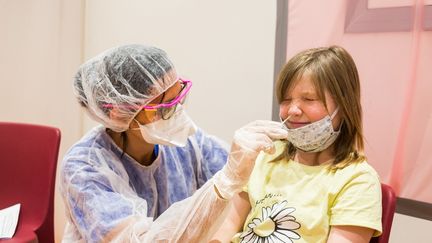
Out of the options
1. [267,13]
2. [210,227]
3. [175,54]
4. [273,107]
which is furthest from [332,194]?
[175,54]

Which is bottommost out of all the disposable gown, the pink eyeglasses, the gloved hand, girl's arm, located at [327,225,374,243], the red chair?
the red chair

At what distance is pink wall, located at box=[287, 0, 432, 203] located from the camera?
1452mm

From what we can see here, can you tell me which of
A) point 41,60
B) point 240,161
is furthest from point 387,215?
point 41,60

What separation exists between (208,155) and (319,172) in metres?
0.39

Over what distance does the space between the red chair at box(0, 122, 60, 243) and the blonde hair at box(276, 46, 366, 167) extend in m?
1.19

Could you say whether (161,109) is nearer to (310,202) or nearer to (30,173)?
(310,202)

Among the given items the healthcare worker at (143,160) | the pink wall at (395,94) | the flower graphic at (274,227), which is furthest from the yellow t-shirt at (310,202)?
the pink wall at (395,94)

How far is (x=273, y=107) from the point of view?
1935 millimetres

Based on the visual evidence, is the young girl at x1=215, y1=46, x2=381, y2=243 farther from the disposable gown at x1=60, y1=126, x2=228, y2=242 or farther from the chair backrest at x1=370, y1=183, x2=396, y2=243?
the disposable gown at x1=60, y1=126, x2=228, y2=242

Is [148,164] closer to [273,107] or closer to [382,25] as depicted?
[273,107]

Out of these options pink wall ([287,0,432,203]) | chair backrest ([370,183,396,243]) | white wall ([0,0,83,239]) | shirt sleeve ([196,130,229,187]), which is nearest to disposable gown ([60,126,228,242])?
shirt sleeve ([196,130,229,187])

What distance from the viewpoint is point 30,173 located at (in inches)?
79.1

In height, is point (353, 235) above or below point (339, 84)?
below

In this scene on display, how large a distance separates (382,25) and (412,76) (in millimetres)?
217
